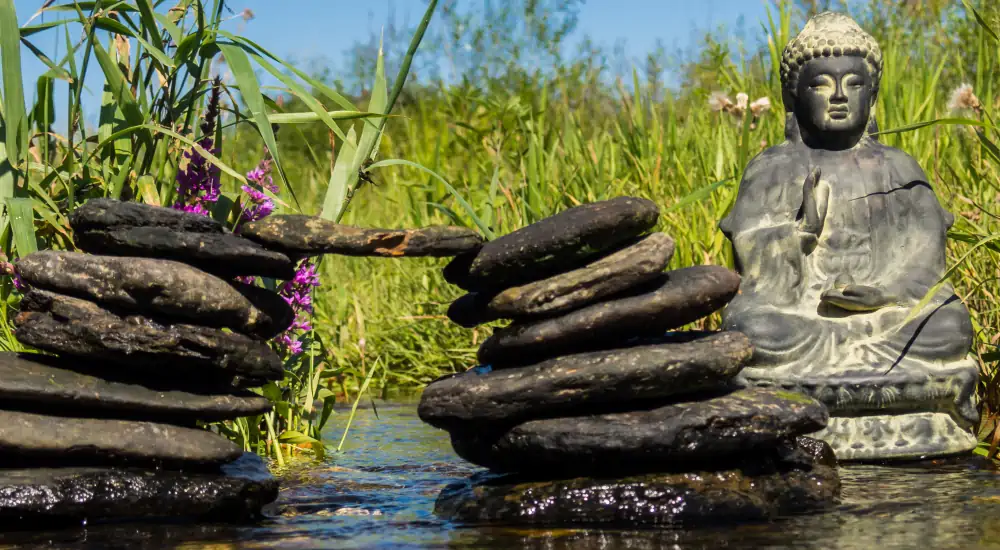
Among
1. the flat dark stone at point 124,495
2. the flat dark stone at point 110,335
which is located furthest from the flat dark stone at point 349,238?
the flat dark stone at point 124,495

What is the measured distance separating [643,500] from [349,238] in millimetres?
1234

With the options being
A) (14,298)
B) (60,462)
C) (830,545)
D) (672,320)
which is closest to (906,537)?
(830,545)

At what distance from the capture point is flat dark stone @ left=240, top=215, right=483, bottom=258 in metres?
3.84

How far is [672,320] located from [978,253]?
3002 mm

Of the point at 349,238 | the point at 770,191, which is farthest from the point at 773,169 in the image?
→ the point at 349,238

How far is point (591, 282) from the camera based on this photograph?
3873 mm

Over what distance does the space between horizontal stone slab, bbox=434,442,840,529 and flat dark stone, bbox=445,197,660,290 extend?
0.69m

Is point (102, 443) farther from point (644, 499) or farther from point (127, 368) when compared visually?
point (644, 499)

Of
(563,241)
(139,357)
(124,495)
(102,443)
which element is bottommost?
(124,495)

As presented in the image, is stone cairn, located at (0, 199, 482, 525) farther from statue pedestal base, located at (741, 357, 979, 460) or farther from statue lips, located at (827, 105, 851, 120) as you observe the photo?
statue lips, located at (827, 105, 851, 120)

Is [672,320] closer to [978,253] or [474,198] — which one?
[978,253]

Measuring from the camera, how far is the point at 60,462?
12.6 ft

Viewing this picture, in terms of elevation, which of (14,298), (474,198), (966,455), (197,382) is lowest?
(966,455)

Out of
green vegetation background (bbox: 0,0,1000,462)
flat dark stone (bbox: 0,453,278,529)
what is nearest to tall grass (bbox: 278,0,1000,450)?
green vegetation background (bbox: 0,0,1000,462)
